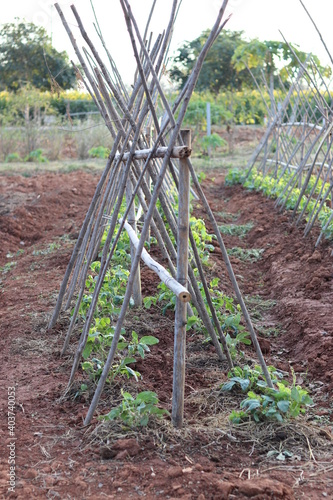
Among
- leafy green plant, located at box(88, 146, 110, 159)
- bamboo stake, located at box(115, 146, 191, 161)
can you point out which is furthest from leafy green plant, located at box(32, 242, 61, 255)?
leafy green plant, located at box(88, 146, 110, 159)

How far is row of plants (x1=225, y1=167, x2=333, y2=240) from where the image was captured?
6.21m

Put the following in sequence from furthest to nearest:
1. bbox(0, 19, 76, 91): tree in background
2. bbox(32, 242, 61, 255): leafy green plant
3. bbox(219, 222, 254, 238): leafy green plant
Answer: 1. bbox(0, 19, 76, 91): tree in background
2. bbox(219, 222, 254, 238): leafy green plant
3. bbox(32, 242, 61, 255): leafy green plant

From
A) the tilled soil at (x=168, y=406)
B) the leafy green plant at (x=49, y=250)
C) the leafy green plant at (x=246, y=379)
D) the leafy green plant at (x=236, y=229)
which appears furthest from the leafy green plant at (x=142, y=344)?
the leafy green plant at (x=236, y=229)

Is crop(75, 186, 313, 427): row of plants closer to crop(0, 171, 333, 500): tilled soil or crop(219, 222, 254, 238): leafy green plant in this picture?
crop(0, 171, 333, 500): tilled soil

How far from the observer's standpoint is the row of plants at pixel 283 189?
6.21 meters

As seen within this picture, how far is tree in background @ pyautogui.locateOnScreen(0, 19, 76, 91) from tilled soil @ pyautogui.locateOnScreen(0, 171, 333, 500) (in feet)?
62.8

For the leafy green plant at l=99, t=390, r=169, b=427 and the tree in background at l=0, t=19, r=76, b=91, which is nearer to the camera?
the leafy green plant at l=99, t=390, r=169, b=427

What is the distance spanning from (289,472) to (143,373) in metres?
1.13

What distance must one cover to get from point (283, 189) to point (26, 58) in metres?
19.0

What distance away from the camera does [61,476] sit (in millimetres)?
2295

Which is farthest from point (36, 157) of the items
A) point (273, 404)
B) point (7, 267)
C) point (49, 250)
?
point (273, 404)

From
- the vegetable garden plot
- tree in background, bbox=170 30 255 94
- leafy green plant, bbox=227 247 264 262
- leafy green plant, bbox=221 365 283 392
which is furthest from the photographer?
tree in background, bbox=170 30 255 94

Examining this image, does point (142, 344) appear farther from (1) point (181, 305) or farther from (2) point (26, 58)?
(2) point (26, 58)

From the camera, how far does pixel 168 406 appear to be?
2848mm
